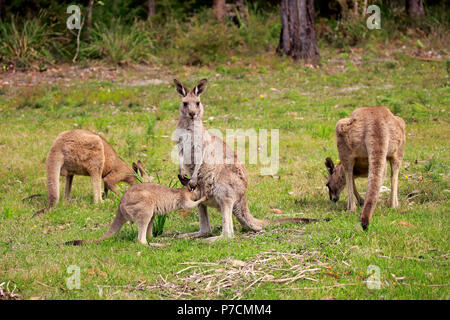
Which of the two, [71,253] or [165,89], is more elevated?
[165,89]

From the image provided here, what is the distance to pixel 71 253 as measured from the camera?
5117 mm

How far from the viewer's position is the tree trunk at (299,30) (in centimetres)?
1440

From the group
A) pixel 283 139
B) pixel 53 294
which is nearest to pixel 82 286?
pixel 53 294

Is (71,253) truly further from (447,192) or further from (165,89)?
(165,89)

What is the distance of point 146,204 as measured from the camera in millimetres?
5340

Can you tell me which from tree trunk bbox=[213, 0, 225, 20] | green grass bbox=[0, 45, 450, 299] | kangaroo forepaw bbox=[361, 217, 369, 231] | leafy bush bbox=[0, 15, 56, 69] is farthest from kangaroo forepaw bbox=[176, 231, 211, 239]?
tree trunk bbox=[213, 0, 225, 20]

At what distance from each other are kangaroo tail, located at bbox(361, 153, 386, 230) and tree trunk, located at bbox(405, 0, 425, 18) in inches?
522

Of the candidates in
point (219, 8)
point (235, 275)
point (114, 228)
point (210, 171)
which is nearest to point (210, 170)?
point (210, 171)

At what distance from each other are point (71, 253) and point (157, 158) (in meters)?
3.78

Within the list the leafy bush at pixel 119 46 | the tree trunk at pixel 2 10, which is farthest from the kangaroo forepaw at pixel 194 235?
the tree trunk at pixel 2 10

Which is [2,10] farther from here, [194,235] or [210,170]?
[194,235]

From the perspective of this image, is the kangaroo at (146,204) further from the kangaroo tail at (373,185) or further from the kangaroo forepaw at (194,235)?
the kangaroo tail at (373,185)

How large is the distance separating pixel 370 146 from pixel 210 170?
167 cm

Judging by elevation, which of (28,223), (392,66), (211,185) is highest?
(392,66)
